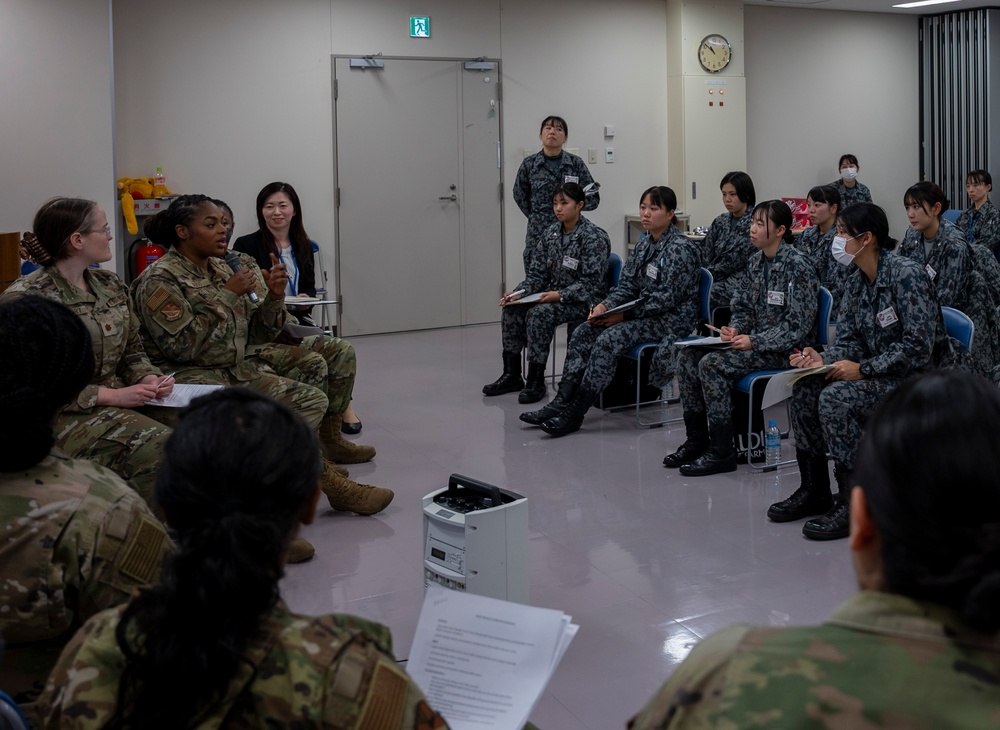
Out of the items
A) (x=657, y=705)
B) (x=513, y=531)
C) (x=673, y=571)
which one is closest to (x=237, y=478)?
(x=657, y=705)

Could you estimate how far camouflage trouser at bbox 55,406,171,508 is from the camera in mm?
3088

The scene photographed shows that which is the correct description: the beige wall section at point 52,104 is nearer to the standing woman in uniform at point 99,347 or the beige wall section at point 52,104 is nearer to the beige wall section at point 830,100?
the standing woman in uniform at point 99,347

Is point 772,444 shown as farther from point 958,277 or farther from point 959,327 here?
point 958,277

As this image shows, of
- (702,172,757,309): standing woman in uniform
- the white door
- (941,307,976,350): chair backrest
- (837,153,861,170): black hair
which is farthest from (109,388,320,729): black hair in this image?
(837,153,861,170): black hair

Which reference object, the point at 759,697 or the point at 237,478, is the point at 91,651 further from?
the point at 759,697

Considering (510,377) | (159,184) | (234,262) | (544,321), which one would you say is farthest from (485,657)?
(159,184)

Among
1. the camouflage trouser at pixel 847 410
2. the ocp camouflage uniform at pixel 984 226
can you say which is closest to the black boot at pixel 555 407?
the camouflage trouser at pixel 847 410

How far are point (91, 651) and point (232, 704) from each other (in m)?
0.19

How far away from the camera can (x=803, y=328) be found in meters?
4.66

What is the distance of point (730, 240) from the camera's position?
22.8ft

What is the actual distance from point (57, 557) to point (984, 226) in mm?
9195

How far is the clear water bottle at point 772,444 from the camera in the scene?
4.87 meters

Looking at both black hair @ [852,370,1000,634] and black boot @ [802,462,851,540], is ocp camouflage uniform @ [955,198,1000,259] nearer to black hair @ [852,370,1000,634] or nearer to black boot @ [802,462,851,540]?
black boot @ [802,462,851,540]

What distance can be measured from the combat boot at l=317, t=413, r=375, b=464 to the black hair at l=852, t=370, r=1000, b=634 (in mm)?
3984
